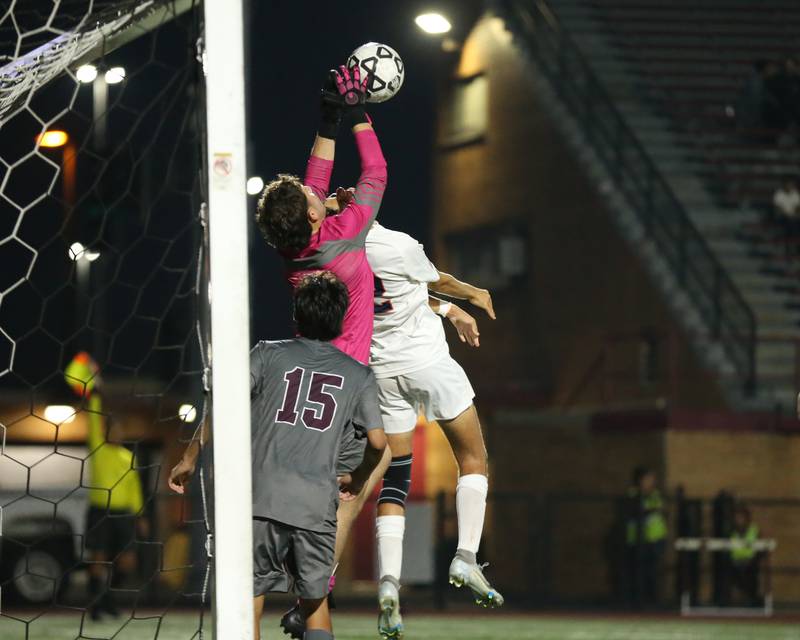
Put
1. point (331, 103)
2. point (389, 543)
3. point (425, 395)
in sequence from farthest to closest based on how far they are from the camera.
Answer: point (389, 543) → point (425, 395) → point (331, 103)

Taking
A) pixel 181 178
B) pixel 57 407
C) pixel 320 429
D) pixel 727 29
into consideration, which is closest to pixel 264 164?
pixel 181 178

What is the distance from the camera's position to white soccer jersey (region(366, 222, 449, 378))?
6.95 metres

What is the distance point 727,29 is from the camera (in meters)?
22.7

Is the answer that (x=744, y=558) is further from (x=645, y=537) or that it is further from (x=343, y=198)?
(x=343, y=198)

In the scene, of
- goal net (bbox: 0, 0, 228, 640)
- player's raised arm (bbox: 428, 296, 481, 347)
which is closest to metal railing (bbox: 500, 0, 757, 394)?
goal net (bbox: 0, 0, 228, 640)

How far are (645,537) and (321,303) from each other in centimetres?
1090

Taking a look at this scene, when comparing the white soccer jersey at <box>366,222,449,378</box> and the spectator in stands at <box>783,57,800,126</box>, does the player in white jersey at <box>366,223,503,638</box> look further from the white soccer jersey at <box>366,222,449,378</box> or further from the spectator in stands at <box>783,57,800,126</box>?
the spectator in stands at <box>783,57,800,126</box>

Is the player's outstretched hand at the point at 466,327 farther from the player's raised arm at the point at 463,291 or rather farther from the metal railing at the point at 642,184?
the metal railing at the point at 642,184

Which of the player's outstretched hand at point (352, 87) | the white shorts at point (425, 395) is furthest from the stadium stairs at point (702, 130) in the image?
the player's outstretched hand at point (352, 87)

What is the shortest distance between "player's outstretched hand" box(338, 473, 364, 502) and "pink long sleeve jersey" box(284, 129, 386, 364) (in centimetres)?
49

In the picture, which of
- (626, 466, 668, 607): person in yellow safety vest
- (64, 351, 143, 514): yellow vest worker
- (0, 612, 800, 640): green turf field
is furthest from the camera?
(626, 466, 668, 607): person in yellow safety vest

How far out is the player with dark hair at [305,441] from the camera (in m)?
5.83

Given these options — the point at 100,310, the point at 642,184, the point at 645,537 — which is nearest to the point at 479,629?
the point at 645,537

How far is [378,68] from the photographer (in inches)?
259
